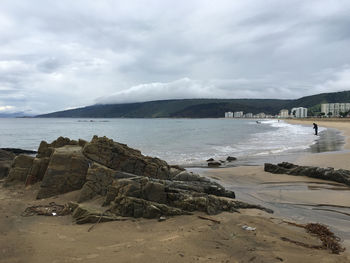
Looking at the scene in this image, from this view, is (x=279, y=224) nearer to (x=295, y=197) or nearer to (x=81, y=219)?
(x=295, y=197)

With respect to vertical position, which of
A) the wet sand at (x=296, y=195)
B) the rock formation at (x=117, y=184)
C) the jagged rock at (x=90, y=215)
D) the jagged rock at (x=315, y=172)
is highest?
the rock formation at (x=117, y=184)

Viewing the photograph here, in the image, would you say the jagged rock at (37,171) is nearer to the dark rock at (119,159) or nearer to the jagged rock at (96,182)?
the dark rock at (119,159)

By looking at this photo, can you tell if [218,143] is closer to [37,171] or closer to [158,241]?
[37,171]

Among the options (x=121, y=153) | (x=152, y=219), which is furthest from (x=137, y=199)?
(x=121, y=153)

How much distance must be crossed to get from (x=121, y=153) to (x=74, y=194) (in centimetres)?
235

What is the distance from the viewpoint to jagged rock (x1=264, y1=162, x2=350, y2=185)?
10847 millimetres

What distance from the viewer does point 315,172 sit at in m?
11.9

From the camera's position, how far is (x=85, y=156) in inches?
375

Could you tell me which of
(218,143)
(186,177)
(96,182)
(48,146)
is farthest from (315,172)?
(218,143)

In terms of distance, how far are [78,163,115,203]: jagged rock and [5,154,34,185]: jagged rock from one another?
11.8 ft

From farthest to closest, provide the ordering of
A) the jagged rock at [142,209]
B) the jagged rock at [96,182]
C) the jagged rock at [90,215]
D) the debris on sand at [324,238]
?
the jagged rock at [96,182] → the jagged rock at [142,209] → the jagged rock at [90,215] → the debris on sand at [324,238]

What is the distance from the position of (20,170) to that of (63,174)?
8.53 ft

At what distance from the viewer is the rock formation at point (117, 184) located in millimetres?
6699

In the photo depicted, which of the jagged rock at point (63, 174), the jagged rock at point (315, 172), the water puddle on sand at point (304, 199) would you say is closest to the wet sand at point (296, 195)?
the water puddle on sand at point (304, 199)
